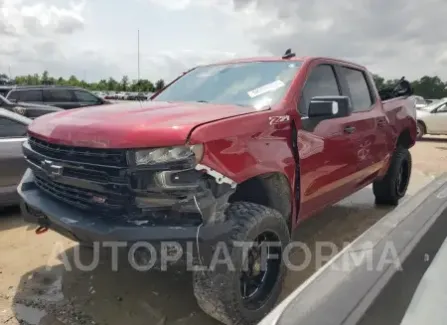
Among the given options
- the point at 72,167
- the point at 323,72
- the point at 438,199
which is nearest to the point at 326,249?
the point at 323,72

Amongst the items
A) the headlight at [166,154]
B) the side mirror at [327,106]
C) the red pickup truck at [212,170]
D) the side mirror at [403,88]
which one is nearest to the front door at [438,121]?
the side mirror at [403,88]

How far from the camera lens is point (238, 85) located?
3.57 metres

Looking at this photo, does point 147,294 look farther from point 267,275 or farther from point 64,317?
point 267,275

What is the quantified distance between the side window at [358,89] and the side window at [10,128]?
3.58m

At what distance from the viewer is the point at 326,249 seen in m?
4.22

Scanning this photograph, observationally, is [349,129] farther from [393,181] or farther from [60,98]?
[60,98]

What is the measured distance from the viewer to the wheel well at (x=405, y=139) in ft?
18.3

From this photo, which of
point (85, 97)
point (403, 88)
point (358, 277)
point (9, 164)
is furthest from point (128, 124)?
point (85, 97)

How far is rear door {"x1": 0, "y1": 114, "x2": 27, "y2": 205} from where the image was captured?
184 inches

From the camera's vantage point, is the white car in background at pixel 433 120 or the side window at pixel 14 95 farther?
the white car in background at pixel 433 120

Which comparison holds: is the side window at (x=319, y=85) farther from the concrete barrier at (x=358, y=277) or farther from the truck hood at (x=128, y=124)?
the concrete barrier at (x=358, y=277)

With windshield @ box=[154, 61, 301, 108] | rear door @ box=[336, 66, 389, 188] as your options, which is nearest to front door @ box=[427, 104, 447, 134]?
rear door @ box=[336, 66, 389, 188]

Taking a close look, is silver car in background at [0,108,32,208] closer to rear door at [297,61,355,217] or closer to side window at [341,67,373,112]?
rear door at [297,61,355,217]

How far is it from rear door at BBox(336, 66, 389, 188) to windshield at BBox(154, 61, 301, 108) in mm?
892
